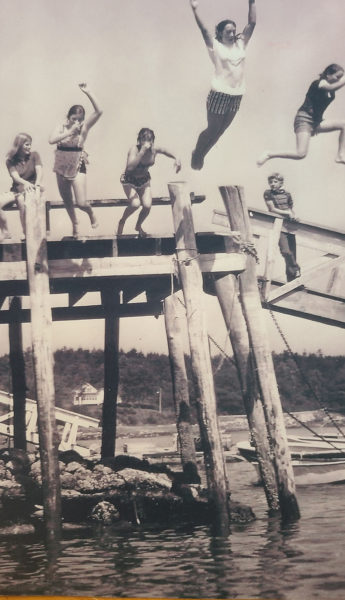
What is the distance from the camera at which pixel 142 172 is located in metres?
8.82

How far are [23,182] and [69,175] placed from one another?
61cm

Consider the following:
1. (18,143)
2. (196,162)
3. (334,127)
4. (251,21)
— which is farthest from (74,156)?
(334,127)

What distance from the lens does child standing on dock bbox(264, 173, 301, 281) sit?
993 centimetres

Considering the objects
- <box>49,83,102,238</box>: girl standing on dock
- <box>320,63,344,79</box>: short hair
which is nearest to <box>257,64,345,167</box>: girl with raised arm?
<box>320,63,344,79</box>: short hair

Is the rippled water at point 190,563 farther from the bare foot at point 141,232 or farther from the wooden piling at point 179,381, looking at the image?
the bare foot at point 141,232

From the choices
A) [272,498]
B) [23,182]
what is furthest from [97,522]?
[23,182]

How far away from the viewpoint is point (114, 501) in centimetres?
945

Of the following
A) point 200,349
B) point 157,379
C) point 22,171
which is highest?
point 22,171

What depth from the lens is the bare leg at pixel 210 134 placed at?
775 centimetres

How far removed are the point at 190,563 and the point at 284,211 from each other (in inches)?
210

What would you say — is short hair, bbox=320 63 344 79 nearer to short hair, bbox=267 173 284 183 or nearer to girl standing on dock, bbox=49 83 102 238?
short hair, bbox=267 173 284 183

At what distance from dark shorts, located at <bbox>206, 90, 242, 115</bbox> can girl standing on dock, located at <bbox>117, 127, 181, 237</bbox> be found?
1073 mm

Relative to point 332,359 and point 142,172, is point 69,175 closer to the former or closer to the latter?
point 142,172

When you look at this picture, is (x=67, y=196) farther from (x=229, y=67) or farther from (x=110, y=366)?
(x=110, y=366)
